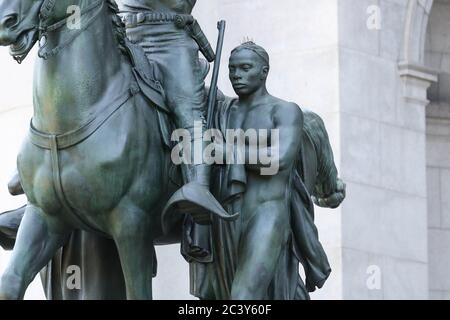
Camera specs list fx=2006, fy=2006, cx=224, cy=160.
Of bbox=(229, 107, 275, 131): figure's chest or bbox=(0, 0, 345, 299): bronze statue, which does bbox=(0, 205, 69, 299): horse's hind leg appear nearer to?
bbox=(0, 0, 345, 299): bronze statue

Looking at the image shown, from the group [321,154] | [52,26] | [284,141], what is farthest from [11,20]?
[321,154]

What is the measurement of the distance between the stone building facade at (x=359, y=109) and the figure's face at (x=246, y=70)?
5197 millimetres

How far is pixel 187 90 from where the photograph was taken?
1098 centimetres

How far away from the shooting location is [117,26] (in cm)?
1090

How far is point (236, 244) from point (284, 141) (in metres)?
0.63

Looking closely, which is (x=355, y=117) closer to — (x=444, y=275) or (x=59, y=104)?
(x=444, y=275)

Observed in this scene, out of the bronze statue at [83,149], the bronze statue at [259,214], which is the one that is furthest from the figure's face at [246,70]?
the bronze statue at [83,149]

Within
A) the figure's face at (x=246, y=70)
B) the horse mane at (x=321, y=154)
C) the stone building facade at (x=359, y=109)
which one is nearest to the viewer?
the figure's face at (x=246, y=70)

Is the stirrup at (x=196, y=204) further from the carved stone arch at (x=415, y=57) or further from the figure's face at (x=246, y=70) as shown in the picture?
the carved stone arch at (x=415, y=57)

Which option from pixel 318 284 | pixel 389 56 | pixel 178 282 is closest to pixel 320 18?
pixel 389 56

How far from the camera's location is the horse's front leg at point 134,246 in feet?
35.0

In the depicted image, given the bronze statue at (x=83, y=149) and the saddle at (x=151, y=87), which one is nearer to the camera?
the bronze statue at (x=83, y=149)

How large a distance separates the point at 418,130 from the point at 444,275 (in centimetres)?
178

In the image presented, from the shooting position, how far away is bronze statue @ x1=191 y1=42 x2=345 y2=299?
11.0 m
